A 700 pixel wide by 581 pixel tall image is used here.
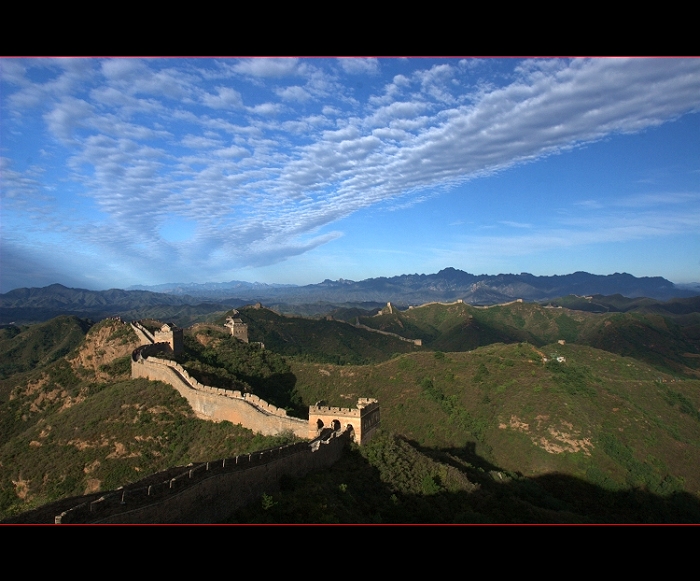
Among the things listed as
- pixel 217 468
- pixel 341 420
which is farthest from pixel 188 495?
pixel 341 420

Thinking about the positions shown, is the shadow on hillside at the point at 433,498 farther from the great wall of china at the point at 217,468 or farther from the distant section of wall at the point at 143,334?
the distant section of wall at the point at 143,334

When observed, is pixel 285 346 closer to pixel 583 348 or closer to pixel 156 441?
pixel 583 348

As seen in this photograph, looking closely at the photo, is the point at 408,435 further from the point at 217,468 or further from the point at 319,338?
the point at 319,338

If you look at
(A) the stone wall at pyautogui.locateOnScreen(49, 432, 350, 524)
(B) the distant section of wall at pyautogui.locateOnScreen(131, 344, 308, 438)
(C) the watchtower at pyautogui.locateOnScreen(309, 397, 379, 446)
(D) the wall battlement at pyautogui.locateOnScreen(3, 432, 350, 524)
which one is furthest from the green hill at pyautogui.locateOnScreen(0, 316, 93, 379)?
(D) the wall battlement at pyautogui.locateOnScreen(3, 432, 350, 524)

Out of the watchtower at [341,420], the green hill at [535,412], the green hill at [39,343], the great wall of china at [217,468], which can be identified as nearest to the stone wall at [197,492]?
the great wall of china at [217,468]

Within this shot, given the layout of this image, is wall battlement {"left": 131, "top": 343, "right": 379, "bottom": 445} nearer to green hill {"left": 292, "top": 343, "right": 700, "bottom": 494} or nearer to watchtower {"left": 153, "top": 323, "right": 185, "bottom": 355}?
watchtower {"left": 153, "top": 323, "right": 185, "bottom": 355}
